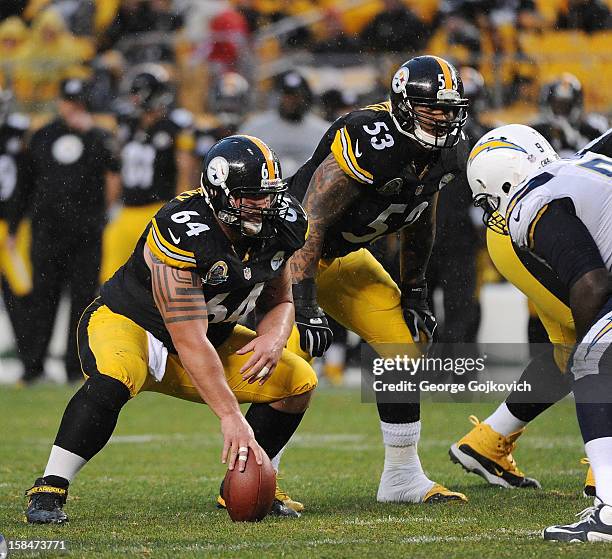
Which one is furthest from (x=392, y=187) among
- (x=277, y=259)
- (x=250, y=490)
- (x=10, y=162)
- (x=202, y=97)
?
(x=202, y=97)

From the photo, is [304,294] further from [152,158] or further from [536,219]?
[152,158]

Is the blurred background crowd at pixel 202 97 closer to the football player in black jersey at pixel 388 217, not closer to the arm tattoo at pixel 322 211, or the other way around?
the football player in black jersey at pixel 388 217

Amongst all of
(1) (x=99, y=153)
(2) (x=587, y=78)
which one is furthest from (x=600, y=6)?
(1) (x=99, y=153)

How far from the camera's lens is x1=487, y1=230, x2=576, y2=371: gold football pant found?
5211 mm

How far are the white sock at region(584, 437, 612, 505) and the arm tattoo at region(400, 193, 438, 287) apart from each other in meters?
1.82

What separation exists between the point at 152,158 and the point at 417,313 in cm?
457

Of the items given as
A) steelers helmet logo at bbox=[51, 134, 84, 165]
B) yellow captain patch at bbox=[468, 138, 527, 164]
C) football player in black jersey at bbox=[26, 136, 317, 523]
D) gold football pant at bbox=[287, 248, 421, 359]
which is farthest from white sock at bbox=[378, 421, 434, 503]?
steelers helmet logo at bbox=[51, 134, 84, 165]

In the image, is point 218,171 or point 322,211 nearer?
point 218,171

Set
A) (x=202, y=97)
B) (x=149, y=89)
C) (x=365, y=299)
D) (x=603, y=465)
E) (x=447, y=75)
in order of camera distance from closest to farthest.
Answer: (x=603, y=465) → (x=447, y=75) → (x=365, y=299) → (x=149, y=89) → (x=202, y=97)

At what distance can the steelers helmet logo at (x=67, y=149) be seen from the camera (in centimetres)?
978

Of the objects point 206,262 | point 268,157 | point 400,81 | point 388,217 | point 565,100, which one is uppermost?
point 565,100

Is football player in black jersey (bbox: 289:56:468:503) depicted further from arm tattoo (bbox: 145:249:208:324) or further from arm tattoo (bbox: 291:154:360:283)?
arm tattoo (bbox: 145:249:208:324)

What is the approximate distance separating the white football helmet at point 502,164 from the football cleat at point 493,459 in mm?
1121

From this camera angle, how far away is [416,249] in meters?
5.52
